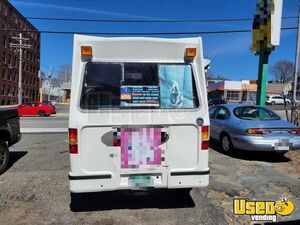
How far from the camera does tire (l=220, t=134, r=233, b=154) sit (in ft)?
27.8

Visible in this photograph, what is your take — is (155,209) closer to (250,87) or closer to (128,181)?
(128,181)

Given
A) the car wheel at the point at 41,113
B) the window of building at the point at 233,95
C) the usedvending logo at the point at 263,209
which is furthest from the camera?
the window of building at the point at 233,95

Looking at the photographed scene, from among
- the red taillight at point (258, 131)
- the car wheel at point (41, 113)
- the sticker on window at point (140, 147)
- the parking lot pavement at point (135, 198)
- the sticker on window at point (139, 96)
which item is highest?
the sticker on window at point (139, 96)

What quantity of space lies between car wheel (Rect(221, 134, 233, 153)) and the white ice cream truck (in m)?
4.32

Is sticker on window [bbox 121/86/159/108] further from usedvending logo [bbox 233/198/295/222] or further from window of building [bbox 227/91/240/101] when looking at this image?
window of building [bbox 227/91/240/101]

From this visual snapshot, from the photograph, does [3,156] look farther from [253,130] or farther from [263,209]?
[253,130]

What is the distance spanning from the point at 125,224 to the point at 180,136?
1.40 m

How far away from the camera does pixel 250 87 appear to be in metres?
65.8

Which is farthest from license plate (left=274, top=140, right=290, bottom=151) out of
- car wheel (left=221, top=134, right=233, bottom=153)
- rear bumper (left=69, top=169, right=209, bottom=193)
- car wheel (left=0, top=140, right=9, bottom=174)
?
car wheel (left=0, top=140, right=9, bottom=174)

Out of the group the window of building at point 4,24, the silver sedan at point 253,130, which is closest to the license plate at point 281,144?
the silver sedan at point 253,130

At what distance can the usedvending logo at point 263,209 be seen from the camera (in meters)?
4.45

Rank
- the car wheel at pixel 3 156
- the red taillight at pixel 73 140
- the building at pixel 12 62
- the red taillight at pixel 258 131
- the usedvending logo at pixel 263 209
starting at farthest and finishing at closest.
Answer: the building at pixel 12 62, the red taillight at pixel 258 131, the car wheel at pixel 3 156, the usedvending logo at pixel 263 209, the red taillight at pixel 73 140

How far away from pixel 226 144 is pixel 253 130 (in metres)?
1.22

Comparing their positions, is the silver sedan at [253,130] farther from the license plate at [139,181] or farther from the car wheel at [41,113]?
the car wheel at [41,113]
